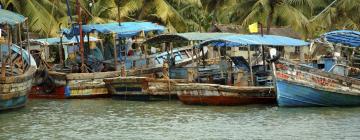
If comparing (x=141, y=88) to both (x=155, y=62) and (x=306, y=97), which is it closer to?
(x=155, y=62)

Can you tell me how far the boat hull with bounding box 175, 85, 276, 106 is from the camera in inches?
899

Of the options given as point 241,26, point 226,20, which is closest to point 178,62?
point 241,26

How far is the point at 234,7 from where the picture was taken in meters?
39.7

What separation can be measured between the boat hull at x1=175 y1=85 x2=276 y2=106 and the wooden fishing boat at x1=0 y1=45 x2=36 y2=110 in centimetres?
489

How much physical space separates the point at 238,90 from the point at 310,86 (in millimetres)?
2226

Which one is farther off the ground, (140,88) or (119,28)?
(119,28)

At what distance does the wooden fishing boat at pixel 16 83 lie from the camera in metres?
21.8

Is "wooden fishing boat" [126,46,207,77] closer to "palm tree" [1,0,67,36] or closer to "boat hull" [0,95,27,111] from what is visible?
Result: "boat hull" [0,95,27,111]

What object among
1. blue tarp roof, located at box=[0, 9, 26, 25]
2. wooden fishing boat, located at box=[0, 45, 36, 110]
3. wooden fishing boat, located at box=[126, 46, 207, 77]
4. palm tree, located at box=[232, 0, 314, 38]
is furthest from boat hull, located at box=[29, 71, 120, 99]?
palm tree, located at box=[232, 0, 314, 38]

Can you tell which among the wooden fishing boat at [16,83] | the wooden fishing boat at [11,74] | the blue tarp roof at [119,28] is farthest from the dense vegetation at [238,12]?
the wooden fishing boat at [11,74]

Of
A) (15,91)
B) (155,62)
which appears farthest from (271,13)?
(15,91)

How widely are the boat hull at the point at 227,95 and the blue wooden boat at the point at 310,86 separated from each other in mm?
729

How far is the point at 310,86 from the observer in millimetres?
22156

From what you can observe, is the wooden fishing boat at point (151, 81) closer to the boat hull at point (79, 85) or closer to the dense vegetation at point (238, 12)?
the boat hull at point (79, 85)
